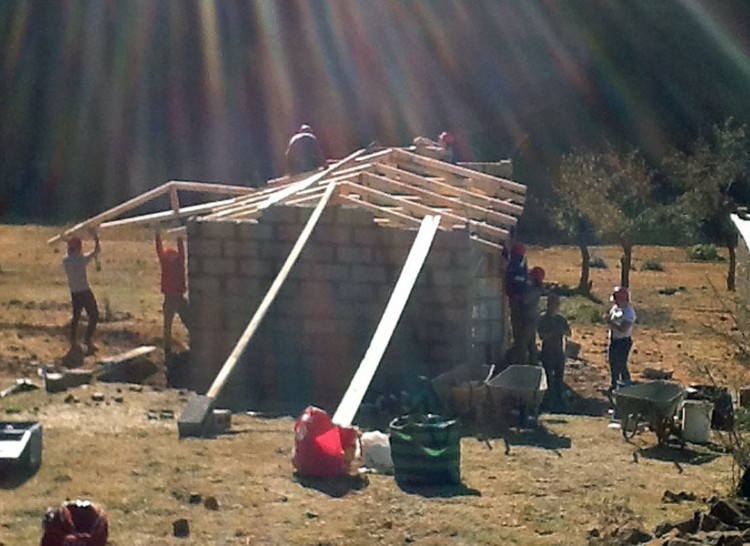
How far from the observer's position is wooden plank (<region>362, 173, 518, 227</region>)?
1330 centimetres

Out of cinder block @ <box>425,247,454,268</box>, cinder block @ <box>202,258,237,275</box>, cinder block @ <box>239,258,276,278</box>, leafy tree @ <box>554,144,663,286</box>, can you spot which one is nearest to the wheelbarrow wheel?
cinder block @ <box>425,247,454,268</box>

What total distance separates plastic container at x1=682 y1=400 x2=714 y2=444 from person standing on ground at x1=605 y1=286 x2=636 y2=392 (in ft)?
5.96

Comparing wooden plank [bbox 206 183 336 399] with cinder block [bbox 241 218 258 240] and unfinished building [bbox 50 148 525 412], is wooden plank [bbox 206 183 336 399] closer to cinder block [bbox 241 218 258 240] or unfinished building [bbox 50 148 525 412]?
unfinished building [bbox 50 148 525 412]

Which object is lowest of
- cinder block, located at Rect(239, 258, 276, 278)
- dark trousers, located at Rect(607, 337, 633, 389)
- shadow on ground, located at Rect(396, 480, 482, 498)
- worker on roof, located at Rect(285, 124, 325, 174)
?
shadow on ground, located at Rect(396, 480, 482, 498)

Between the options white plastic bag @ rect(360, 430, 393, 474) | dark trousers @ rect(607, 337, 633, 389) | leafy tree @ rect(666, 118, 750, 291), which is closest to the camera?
white plastic bag @ rect(360, 430, 393, 474)

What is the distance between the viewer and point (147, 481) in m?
8.54

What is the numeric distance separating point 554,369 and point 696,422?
265 centimetres

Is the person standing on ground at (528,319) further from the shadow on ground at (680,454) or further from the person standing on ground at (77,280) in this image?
the person standing on ground at (77,280)

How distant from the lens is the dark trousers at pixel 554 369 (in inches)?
519

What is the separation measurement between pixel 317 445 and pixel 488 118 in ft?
85.4

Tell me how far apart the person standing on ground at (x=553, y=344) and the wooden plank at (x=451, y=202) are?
3.52ft

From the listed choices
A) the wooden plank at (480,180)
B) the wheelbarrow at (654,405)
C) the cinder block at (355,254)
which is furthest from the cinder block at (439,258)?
the wooden plank at (480,180)

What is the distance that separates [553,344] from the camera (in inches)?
516

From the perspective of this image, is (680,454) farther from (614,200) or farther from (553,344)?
(614,200)
